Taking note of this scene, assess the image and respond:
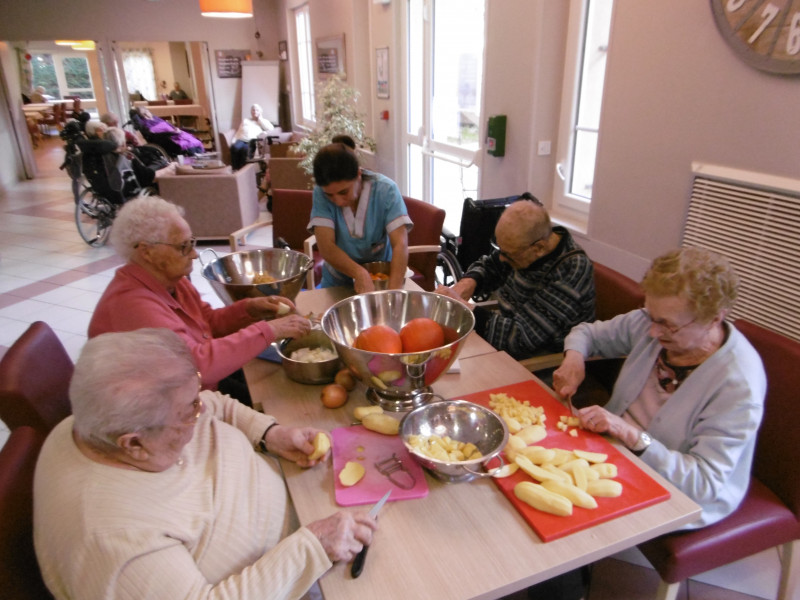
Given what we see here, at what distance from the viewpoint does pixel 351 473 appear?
1111 mm

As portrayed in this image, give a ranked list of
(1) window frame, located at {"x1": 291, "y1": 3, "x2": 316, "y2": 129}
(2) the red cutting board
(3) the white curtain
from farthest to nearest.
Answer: (3) the white curtain
(1) window frame, located at {"x1": 291, "y1": 3, "x2": 316, "y2": 129}
(2) the red cutting board

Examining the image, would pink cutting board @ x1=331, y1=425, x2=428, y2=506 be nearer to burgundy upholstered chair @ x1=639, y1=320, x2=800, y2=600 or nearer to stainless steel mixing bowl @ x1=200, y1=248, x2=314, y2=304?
burgundy upholstered chair @ x1=639, y1=320, x2=800, y2=600

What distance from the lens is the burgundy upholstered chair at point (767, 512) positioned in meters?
1.24

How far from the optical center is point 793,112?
1.68m

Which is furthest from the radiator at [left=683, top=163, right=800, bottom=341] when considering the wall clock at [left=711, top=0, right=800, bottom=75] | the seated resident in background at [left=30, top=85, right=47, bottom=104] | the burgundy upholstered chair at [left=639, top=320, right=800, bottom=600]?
the seated resident in background at [left=30, top=85, right=47, bottom=104]

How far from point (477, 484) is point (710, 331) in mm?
680

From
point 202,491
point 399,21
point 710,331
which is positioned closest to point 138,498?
point 202,491

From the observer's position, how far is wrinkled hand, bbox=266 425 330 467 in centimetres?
117

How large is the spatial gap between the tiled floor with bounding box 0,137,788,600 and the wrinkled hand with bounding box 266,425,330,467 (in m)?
0.90

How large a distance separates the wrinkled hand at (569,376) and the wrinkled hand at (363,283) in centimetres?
81

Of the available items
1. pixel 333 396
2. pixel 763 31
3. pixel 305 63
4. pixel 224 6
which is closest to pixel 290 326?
pixel 333 396

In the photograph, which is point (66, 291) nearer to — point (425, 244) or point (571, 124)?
point (425, 244)

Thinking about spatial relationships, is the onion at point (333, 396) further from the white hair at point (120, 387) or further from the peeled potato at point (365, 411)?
the white hair at point (120, 387)

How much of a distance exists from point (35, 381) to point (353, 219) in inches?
54.7
